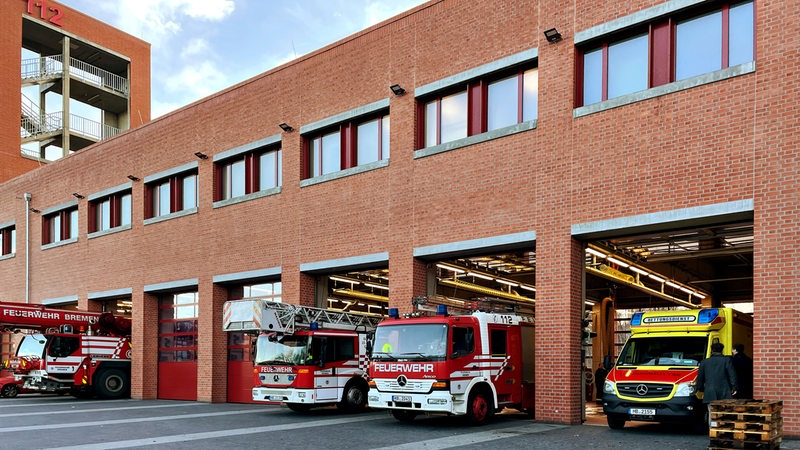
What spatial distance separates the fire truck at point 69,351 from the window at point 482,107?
14.9 metres

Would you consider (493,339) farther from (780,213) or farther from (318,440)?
(780,213)

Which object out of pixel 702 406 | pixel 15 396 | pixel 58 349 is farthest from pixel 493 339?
pixel 15 396

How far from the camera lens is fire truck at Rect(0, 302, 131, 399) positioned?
25141 mm

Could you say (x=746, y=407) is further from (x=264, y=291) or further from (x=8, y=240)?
(x=8, y=240)

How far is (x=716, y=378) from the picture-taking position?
12.4 meters

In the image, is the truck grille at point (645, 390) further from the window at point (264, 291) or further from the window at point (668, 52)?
the window at point (264, 291)

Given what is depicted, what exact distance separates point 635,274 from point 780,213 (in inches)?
402

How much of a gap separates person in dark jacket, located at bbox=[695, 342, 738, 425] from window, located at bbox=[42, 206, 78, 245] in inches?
1034

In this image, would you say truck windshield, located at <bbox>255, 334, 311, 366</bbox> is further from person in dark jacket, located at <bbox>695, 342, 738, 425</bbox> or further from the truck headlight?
person in dark jacket, located at <bbox>695, 342, 738, 425</bbox>

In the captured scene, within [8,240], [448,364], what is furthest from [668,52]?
[8,240]

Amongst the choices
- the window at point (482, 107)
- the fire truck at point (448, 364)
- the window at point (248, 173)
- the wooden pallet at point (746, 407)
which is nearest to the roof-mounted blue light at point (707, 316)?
the wooden pallet at point (746, 407)

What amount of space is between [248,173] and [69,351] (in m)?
8.94

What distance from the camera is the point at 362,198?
19766 mm

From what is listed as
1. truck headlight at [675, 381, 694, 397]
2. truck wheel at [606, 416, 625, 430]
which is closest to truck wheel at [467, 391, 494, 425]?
truck wheel at [606, 416, 625, 430]
